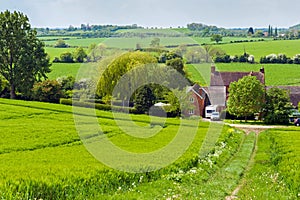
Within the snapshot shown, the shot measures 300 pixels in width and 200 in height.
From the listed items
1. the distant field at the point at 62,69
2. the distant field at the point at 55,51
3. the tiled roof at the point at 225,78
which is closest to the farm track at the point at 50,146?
the tiled roof at the point at 225,78

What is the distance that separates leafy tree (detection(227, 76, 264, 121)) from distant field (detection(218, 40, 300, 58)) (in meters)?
70.3

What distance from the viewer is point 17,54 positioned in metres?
83.5

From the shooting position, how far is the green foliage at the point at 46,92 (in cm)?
7931

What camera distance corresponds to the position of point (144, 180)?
71.7 feet

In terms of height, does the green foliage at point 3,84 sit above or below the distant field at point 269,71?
below

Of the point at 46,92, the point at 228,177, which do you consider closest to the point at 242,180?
the point at 228,177

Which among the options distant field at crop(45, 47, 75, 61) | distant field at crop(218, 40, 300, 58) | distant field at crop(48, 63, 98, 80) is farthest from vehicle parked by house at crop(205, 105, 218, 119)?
distant field at crop(45, 47, 75, 61)

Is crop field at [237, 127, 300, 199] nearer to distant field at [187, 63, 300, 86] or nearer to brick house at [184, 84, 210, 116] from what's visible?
brick house at [184, 84, 210, 116]

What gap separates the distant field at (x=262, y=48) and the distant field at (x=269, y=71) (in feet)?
34.8

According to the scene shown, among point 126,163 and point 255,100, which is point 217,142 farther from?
point 255,100

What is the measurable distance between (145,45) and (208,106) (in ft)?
56.0

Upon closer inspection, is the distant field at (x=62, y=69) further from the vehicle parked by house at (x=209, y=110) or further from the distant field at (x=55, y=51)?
the vehicle parked by house at (x=209, y=110)

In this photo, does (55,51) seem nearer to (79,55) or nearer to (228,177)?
(79,55)

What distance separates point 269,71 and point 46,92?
67876 mm
